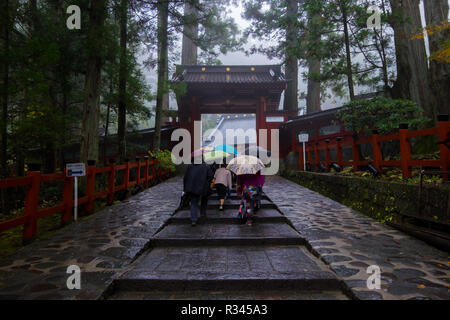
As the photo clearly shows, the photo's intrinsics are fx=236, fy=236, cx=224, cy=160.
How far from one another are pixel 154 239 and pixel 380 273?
327 centimetres

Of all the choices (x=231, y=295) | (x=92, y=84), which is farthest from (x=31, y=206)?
(x=92, y=84)

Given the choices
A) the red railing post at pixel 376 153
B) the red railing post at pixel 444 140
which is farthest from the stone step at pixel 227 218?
the red railing post at pixel 376 153

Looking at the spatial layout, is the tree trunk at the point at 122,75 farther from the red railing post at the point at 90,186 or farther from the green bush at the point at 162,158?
the red railing post at the point at 90,186

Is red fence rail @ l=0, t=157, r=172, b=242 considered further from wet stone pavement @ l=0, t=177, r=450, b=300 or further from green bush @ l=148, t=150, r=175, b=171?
green bush @ l=148, t=150, r=175, b=171

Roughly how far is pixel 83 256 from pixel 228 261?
2.06m

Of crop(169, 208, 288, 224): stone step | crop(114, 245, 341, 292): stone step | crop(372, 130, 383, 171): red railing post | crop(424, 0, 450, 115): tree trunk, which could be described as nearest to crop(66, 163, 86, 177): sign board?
crop(169, 208, 288, 224): stone step

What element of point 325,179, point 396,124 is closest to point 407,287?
point 396,124

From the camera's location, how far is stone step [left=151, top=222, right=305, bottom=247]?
13.2 feet

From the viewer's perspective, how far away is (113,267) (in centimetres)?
300

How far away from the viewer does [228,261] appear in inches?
133

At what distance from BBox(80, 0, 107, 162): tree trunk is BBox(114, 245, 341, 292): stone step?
5008 millimetres

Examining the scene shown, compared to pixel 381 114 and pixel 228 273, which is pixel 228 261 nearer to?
pixel 228 273

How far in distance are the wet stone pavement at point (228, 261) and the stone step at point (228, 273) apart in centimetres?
1

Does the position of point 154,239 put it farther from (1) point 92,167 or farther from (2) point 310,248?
(1) point 92,167
